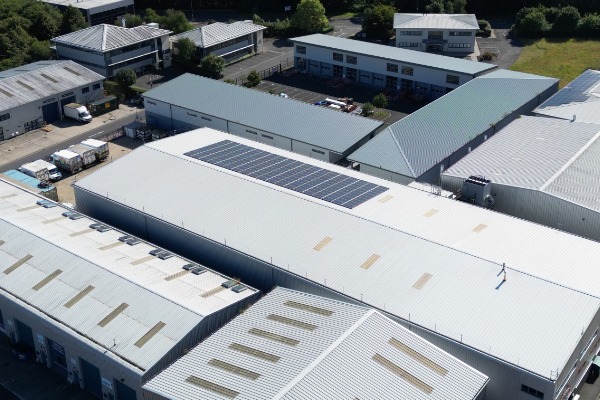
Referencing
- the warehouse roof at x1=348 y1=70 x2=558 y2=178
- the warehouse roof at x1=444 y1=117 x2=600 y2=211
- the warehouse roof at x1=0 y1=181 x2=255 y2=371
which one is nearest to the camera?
the warehouse roof at x1=0 y1=181 x2=255 y2=371

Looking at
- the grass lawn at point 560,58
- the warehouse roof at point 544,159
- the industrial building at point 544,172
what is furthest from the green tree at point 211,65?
the industrial building at point 544,172

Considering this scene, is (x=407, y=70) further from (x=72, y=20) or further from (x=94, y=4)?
(x=94, y=4)

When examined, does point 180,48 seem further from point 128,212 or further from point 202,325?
point 202,325

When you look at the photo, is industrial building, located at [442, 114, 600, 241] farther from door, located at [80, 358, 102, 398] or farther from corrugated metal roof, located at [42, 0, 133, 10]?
corrugated metal roof, located at [42, 0, 133, 10]

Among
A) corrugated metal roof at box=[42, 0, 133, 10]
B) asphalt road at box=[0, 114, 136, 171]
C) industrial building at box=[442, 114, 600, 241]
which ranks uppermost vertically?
corrugated metal roof at box=[42, 0, 133, 10]

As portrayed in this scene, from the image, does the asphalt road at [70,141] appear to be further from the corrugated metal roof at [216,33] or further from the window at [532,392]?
the window at [532,392]

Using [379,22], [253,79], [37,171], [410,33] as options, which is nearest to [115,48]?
[253,79]

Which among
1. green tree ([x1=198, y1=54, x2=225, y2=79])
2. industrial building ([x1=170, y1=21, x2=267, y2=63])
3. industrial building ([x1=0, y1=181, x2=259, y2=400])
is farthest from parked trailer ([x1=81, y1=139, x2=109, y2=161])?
industrial building ([x1=170, y1=21, x2=267, y2=63])
